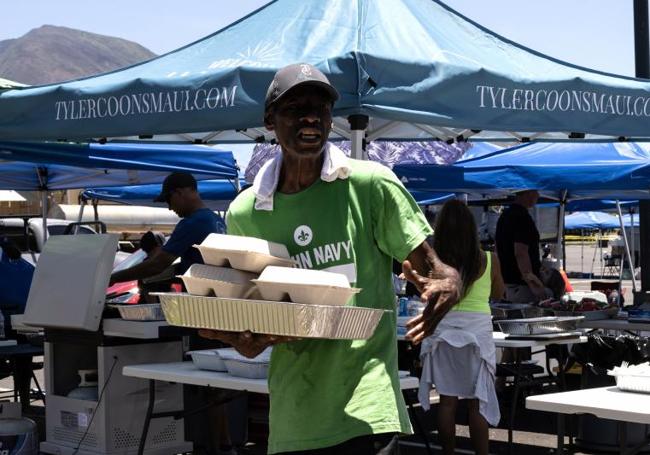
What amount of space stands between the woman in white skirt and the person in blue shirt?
5.10 feet

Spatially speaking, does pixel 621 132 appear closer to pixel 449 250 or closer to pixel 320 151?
pixel 449 250

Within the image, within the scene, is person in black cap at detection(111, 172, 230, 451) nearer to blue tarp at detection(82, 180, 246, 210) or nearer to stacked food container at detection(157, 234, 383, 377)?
stacked food container at detection(157, 234, 383, 377)

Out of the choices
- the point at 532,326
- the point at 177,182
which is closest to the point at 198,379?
the point at 177,182

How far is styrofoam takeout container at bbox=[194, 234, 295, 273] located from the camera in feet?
9.37

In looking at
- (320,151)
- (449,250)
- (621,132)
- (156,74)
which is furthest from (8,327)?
(320,151)

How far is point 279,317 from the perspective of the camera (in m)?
2.76

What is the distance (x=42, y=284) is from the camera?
6.83 metres

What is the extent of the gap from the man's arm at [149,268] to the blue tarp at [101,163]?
7.94 ft

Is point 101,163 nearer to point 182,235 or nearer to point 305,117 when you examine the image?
point 182,235

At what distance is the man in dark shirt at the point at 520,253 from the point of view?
984 centimetres

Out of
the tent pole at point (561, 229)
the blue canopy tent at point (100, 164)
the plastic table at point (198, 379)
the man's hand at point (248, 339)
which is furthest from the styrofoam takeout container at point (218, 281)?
the tent pole at point (561, 229)

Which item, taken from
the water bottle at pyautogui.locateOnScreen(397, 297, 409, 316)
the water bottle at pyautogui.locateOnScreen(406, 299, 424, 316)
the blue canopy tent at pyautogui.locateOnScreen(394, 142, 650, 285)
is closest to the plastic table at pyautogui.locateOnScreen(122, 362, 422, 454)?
the water bottle at pyautogui.locateOnScreen(406, 299, 424, 316)

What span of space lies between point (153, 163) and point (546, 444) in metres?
4.59

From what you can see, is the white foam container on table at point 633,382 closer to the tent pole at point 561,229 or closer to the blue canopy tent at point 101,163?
the blue canopy tent at point 101,163
